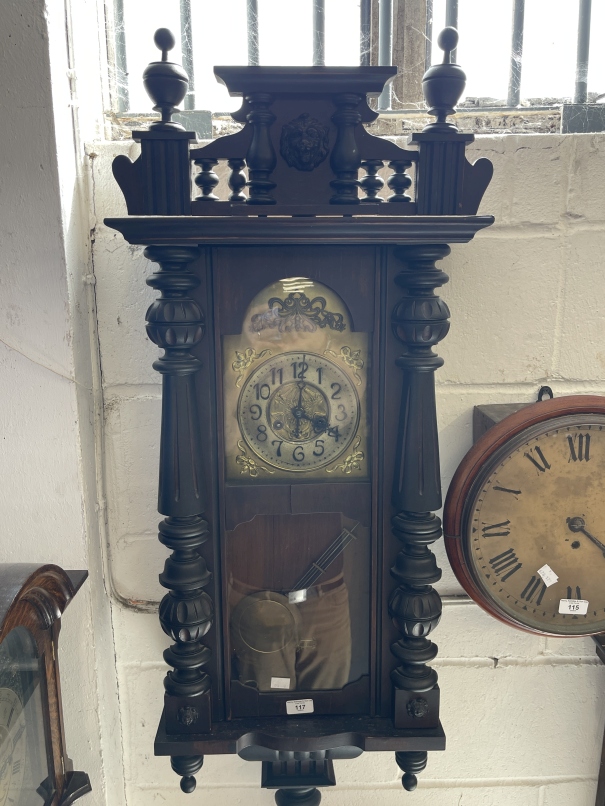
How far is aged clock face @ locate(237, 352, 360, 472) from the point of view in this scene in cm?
98

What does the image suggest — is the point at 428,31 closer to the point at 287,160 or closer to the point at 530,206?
the point at 530,206

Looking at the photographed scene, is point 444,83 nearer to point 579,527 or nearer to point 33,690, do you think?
point 579,527

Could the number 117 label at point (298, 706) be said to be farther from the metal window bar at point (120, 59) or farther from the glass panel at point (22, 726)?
the metal window bar at point (120, 59)

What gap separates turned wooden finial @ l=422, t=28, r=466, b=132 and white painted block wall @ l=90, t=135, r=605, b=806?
0.72 ft

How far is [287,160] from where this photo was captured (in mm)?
904

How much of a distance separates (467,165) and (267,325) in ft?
1.22

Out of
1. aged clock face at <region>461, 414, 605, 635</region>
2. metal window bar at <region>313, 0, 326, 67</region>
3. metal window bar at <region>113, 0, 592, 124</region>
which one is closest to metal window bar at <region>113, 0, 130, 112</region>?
metal window bar at <region>113, 0, 592, 124</region>

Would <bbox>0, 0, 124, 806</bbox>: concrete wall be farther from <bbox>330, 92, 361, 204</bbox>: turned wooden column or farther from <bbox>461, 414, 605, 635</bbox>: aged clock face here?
<bbox>461, 414, 605, 635</bbox>: aged clock face

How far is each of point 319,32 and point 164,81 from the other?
1.60 ft

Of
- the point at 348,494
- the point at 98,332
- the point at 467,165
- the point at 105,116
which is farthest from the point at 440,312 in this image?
the point at 105,116

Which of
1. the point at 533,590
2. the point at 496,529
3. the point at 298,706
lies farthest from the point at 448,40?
the point at 298,706

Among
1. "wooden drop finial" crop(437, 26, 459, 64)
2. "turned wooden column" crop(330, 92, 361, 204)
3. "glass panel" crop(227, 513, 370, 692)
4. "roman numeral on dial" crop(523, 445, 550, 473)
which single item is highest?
"wooden drop finial" crop(437, 26, 459, 64)

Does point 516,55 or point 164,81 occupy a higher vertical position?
point 516,55

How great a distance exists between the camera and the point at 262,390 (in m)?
0.98
